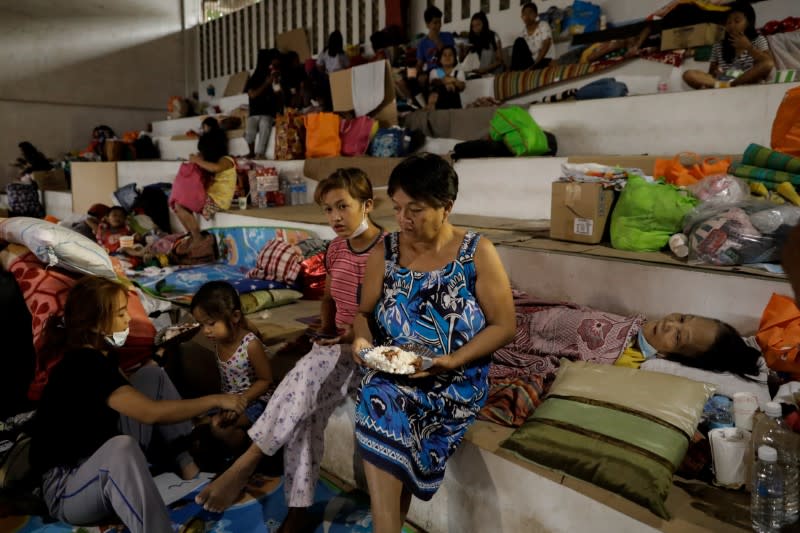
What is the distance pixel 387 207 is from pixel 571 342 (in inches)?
110

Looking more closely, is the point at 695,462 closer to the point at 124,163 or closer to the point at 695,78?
the point at 695,78

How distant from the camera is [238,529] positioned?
1.87 metres

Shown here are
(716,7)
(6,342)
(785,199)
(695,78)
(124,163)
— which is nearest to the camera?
(6,342)

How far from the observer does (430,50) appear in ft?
21.7

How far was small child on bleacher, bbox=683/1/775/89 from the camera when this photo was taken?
13.4ft

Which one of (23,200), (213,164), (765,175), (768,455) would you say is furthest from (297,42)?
(768,455)

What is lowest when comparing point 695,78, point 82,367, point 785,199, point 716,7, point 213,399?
point 213,399

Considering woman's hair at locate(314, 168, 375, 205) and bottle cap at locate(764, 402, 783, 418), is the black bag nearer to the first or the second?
woman's hair at locate(314, 168, 375, 205)

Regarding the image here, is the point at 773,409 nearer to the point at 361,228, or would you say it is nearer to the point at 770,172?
the point at 361,228

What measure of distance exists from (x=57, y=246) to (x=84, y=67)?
9934 mm

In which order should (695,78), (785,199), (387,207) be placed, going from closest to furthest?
(785,199) → (695,78) → (387,207)

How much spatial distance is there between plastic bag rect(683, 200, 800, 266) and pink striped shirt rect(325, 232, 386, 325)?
1440 mm

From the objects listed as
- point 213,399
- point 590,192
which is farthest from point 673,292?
point 213,399

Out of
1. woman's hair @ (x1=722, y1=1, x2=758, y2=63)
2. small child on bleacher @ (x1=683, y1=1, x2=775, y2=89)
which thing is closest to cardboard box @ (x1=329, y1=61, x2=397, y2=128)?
small child on bleacher @ (x1=683, y1=1, x2=775, y2=89)
